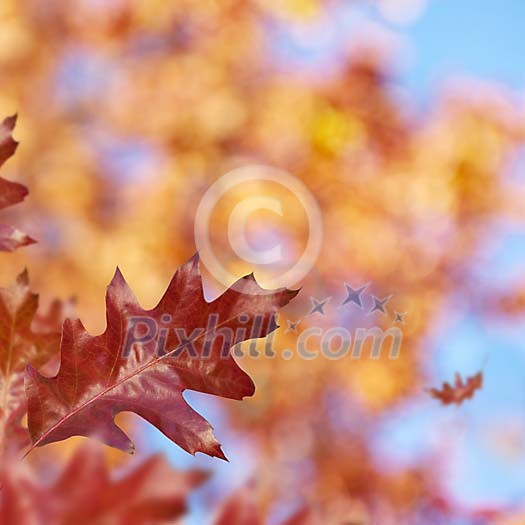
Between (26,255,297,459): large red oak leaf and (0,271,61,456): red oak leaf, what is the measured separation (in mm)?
62

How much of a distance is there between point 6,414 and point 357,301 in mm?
377

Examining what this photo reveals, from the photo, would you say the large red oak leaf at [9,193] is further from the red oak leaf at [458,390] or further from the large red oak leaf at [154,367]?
the red oak leaf at [458,390]

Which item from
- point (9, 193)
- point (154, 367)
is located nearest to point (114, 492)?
point (154, 367)

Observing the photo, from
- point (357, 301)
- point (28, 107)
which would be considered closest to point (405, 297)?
point (28, 107)

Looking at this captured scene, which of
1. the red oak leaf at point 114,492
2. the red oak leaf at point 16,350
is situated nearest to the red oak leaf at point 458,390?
the red oak leaf at point 114,492

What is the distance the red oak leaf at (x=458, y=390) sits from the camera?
63 centimetres

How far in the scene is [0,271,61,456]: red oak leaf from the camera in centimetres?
50

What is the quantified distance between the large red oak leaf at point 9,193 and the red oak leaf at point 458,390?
1.26ft

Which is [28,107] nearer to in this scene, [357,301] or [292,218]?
[292,218]

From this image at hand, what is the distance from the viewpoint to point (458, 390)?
636 mm

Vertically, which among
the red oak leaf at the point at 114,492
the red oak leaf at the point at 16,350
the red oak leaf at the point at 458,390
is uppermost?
the red oak leaf at the point at 458,390

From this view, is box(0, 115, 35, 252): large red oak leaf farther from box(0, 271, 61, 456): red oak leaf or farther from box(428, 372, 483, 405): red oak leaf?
box(428, 372, 483, 405): red oak leaf

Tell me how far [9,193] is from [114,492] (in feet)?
0.79

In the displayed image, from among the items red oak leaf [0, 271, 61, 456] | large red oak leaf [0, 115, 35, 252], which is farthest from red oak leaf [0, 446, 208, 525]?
large red oak leaf [0, 115, 35, 252]
